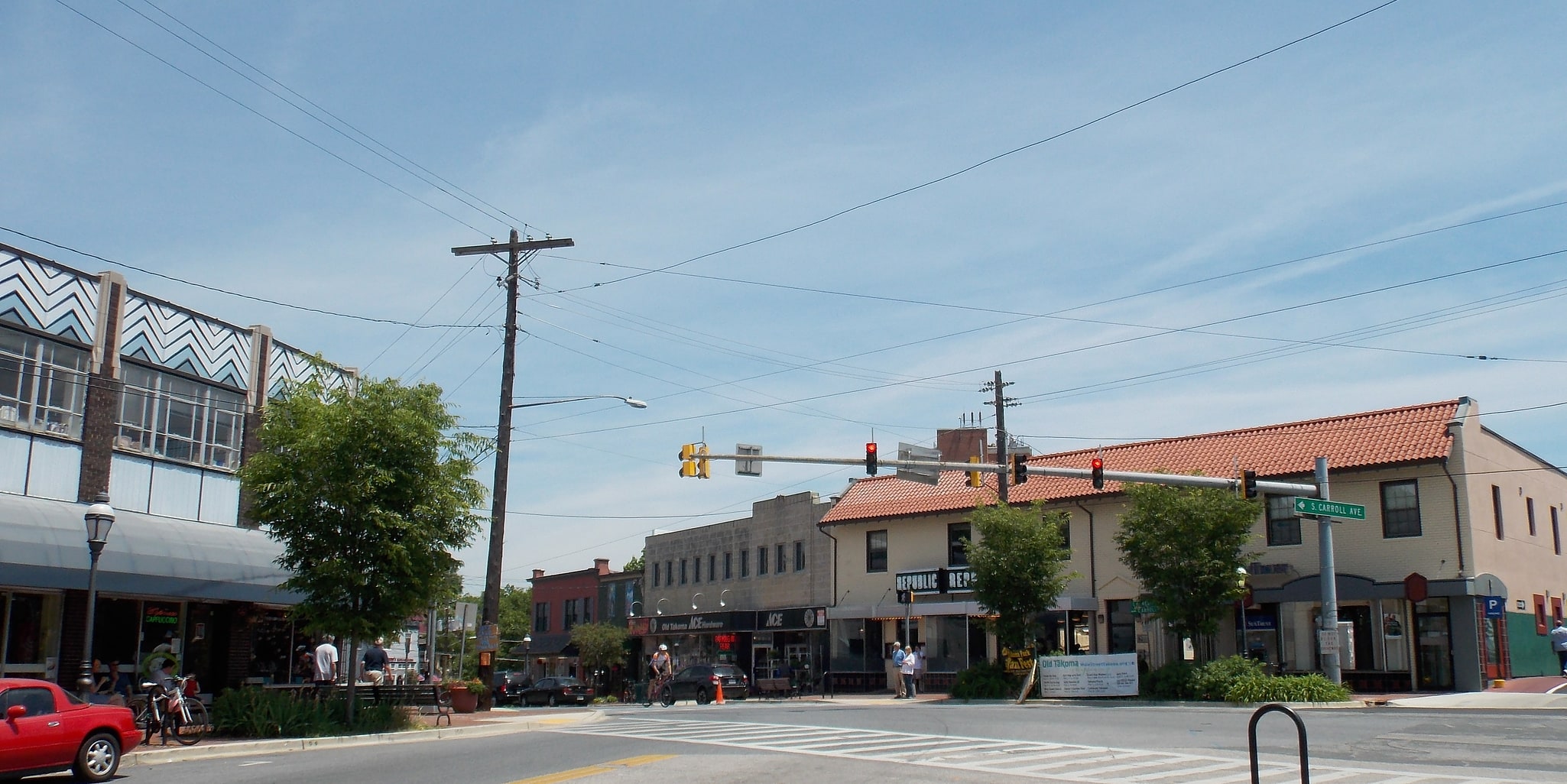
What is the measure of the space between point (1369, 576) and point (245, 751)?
28.0 meters

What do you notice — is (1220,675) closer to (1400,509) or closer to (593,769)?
(1400,509)

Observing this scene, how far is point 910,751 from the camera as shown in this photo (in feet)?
60.5

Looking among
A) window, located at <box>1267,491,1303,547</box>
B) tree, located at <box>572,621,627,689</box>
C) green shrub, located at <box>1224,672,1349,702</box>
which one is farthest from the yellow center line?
tree, located at <box>572,621,627,689</box>

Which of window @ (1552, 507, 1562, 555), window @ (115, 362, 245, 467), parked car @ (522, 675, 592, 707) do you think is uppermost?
window @ (115, 362, 245, 467)

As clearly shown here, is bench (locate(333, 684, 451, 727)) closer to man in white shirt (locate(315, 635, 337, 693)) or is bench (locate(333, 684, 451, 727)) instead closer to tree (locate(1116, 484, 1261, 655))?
man in white shirt (locate(315, 635, 337, 693))

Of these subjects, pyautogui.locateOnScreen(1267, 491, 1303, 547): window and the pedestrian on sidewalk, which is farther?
pyautogui.locateOnScreen(1267, 491, 1303, 547): window

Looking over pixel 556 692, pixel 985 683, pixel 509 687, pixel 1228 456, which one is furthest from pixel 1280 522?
pixel 509 687

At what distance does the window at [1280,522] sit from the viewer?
118ft

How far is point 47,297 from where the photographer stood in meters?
24.6

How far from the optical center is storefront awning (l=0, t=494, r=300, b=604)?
2219 centimetres

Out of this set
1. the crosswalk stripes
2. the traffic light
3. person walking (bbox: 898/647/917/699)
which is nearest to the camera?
the crosswalk stripes

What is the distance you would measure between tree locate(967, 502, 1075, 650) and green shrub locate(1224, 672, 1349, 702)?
7625 millimetres

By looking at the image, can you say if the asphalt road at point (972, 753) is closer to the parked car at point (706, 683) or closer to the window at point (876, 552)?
the parked car at point (706, 683)

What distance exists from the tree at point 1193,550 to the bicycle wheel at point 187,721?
2269 centimetres
